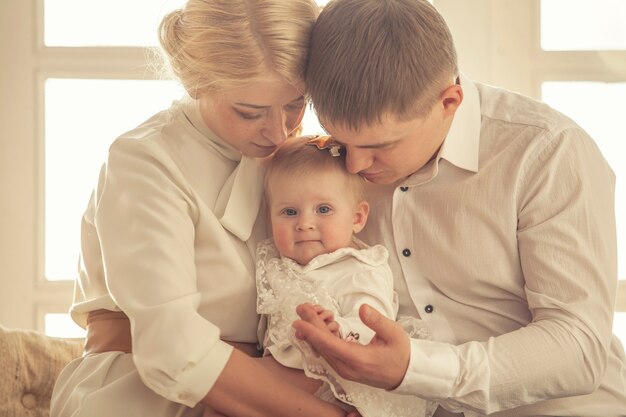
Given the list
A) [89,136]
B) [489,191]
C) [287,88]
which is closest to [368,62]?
[287,88]

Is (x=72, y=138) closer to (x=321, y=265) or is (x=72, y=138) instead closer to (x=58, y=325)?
(x=58, y=325)

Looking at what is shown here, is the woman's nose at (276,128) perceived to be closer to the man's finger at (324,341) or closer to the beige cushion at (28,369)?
the man's finger at (324,341)

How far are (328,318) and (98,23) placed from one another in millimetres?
1894

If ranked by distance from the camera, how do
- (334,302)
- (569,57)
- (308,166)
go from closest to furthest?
1. (334,302)
2. (308,166)
3. (569,57)

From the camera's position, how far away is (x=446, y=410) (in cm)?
229

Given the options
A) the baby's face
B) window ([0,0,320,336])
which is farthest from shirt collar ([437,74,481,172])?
window ([0,0,320,336])

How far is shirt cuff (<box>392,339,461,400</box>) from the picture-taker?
1974 millimetres

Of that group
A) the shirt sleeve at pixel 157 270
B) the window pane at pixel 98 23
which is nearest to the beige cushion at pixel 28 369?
the shirt sleeve at pixel 157 270

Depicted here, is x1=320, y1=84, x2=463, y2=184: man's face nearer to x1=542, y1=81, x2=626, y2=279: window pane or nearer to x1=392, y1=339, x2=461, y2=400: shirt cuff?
x1=392, y1=339, x2=461, y2=400: shirt cuff

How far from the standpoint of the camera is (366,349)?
75.4 inches

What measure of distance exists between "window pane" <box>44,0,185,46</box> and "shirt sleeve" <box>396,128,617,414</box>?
5.70 ft

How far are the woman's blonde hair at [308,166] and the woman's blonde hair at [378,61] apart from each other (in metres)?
0.15

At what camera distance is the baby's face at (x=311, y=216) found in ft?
7.14

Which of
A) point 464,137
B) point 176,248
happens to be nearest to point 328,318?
point 176,248
